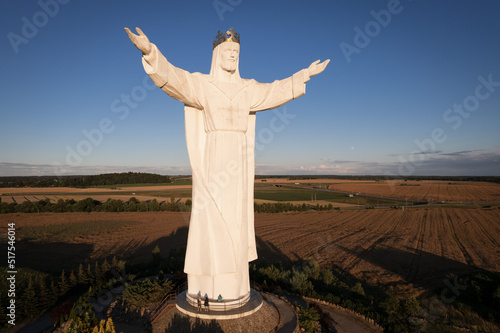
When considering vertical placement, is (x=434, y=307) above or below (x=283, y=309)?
below

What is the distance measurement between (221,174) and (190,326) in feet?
15.1

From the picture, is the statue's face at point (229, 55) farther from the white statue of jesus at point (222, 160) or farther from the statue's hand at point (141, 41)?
the statue's hand at point (141, 41)

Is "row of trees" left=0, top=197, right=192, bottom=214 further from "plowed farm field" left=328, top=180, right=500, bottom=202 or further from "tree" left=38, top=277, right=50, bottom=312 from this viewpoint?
"plowed farm field" left=328, top=180, right=500, bottom=202

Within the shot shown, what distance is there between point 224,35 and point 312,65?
282 cm

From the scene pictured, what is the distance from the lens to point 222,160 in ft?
31.8

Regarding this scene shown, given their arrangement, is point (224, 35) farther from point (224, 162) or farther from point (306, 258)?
→ point (306, 258)

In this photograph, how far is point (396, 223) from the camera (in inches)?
1748

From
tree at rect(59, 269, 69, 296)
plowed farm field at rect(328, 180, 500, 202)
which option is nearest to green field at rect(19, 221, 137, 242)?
tree at rect(59, 269, 69, 296)

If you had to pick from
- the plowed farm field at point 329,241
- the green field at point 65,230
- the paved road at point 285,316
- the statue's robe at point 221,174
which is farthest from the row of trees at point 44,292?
the green field at point 65,230

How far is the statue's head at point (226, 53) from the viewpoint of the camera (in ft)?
30.7

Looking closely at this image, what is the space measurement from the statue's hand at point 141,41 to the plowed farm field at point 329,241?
1926 centimetres

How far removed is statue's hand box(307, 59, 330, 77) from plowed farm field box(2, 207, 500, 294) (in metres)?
15.7

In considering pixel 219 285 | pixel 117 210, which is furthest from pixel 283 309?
pixel 117 210

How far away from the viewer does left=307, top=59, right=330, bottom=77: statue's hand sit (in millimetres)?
9250
